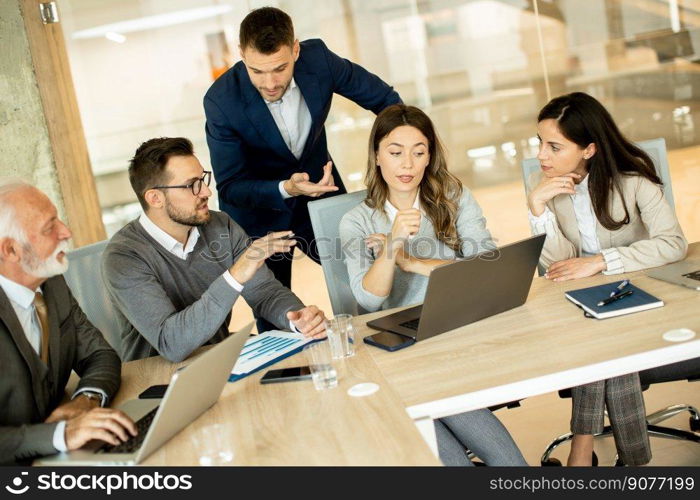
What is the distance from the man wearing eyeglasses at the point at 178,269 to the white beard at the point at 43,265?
33 cm

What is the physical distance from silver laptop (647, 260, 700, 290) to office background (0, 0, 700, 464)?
302 cm

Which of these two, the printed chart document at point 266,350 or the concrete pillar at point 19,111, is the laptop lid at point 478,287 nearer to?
the printed chart document at point 266,350

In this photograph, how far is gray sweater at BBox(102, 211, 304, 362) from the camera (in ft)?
7.40

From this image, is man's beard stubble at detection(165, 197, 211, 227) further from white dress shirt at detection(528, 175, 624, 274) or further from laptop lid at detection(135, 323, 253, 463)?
white dress shirt at detection(528, 175, 624, 274)

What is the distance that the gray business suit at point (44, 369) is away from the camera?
170 centimetres

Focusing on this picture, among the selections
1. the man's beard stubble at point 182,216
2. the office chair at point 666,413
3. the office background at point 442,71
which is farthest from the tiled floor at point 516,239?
the man's beard stubble at point 182,216

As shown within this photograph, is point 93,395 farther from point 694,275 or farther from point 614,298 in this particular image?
point 694,275

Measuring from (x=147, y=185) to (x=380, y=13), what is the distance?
119 inches

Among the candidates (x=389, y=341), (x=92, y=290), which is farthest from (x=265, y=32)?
(x=389, y=341)

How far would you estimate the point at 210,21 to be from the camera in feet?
16.4

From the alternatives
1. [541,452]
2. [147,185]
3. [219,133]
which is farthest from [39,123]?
[541,452]

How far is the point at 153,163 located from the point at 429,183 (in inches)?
36.4

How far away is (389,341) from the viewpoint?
211cm
